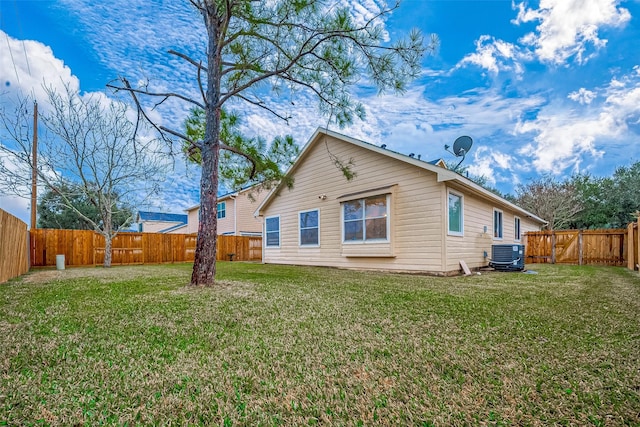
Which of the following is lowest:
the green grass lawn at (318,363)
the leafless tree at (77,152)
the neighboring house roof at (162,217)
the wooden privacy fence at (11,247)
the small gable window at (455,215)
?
the green grass lawn at (318,363)

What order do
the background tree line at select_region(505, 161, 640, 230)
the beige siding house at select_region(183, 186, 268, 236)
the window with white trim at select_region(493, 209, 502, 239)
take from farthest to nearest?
the beige siding house at select_region(183, 186, 268, 236)
the background tree line at select_region(505, 161, 640, 230)
the window with white trim at select_region(493, 209, 502, 239)

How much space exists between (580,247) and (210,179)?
48.4ft

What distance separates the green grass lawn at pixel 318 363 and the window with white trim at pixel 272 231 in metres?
8.45

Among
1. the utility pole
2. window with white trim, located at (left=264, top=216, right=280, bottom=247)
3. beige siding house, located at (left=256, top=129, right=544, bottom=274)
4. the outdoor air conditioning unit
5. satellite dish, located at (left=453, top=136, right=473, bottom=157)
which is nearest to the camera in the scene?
beige siding house, located at (left=256, top=129, right=544, bottom=274)

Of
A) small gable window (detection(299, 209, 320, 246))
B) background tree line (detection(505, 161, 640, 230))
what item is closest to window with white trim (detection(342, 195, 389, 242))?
small gable window (detection(299, 209, 320, 246))

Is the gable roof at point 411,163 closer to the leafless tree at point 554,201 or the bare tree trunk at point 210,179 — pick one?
the bare tree trunk at point 210,179

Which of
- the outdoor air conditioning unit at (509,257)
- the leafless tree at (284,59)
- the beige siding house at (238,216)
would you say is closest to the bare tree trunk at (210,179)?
the leafless tree at (284,59)

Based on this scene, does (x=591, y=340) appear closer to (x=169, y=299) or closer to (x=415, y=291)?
(x=415, y=291)

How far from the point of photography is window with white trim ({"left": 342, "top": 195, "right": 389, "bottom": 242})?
873 cm

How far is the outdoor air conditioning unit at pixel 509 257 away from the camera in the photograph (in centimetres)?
920

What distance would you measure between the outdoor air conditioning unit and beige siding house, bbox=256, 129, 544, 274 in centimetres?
42

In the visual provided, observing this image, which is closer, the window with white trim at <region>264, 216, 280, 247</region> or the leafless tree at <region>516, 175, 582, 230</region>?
the window with white trim at <region>264, 216, 280, 247</region>

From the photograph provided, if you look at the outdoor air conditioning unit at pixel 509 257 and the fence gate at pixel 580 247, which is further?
the fence gate at pixel 580 247

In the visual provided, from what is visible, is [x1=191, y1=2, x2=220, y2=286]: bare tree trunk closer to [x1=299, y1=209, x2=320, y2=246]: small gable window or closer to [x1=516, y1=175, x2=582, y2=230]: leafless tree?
[x1=299, y1=209, x2=320, y2=246]: small gable window
